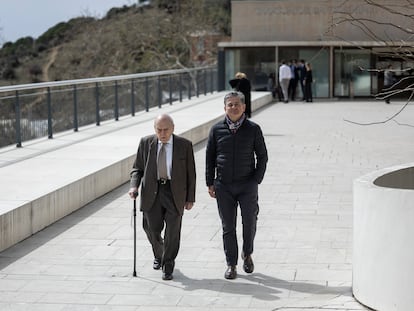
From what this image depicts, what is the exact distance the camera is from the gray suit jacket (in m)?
7.90

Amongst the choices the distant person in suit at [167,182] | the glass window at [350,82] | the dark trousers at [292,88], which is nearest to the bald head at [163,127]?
the distant person in suit at [167,182]

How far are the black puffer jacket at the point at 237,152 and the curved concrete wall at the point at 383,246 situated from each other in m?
1.30

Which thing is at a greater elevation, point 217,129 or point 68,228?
point 217,129

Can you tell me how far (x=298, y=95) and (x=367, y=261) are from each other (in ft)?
94.0

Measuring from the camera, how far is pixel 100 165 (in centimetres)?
1262

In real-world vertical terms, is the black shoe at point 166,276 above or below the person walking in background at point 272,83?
below

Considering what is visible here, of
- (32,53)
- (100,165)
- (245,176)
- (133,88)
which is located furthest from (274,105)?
(32,53)

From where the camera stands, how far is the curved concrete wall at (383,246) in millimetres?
6242

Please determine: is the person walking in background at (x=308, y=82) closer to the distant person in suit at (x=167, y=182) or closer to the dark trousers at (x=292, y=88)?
the dark trousers at (x=292, y=88)

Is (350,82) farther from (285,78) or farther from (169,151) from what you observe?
(169,151)

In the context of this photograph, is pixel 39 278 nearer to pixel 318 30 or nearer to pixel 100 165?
pixel 100 165

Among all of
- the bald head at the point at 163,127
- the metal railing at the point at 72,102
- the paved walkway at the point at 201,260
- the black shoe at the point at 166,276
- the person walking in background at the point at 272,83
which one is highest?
the bald head at the point at 163,127

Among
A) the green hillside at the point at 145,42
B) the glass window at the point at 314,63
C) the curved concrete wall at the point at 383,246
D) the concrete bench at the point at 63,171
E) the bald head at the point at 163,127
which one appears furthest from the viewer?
the green hillside at the point at 145,42

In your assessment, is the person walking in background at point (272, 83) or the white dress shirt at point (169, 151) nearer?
the white dress shirt at point (169, 151)
